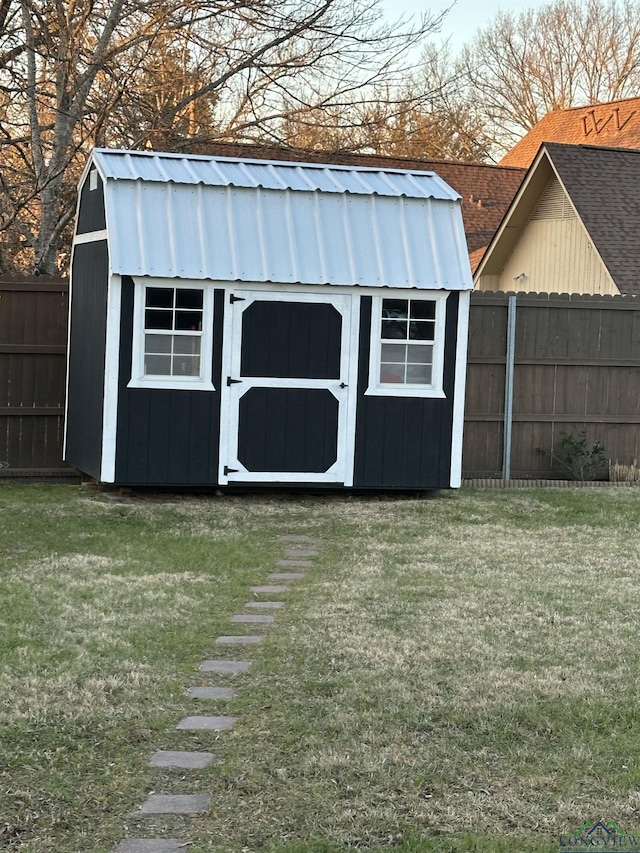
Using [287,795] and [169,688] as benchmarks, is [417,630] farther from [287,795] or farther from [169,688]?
[287,795]

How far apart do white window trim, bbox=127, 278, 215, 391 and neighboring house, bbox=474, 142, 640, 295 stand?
26.1 ft

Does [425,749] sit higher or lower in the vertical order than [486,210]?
lower

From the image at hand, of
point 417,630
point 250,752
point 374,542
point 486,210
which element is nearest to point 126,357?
point 374,542

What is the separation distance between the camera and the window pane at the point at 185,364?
37.1ft

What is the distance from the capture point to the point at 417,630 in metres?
6.42

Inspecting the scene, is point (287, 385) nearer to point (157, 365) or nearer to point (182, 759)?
point (157, 365)

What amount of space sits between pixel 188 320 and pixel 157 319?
30 centimetres

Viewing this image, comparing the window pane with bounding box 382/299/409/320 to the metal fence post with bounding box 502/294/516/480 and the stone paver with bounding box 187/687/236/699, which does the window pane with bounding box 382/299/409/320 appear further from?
the stone paver with bounding box 187/687/236/699

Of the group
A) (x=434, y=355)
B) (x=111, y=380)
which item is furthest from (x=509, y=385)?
(x=111, y=380)

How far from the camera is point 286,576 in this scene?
26.9 feet

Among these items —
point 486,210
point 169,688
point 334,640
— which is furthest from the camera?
point 486,210

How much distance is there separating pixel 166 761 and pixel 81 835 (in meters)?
0.70

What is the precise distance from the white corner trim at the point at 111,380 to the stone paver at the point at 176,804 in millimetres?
7259

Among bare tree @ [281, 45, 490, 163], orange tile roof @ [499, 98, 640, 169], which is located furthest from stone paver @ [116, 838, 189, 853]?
orange tile roof @ [499, 98, 640, 169]
